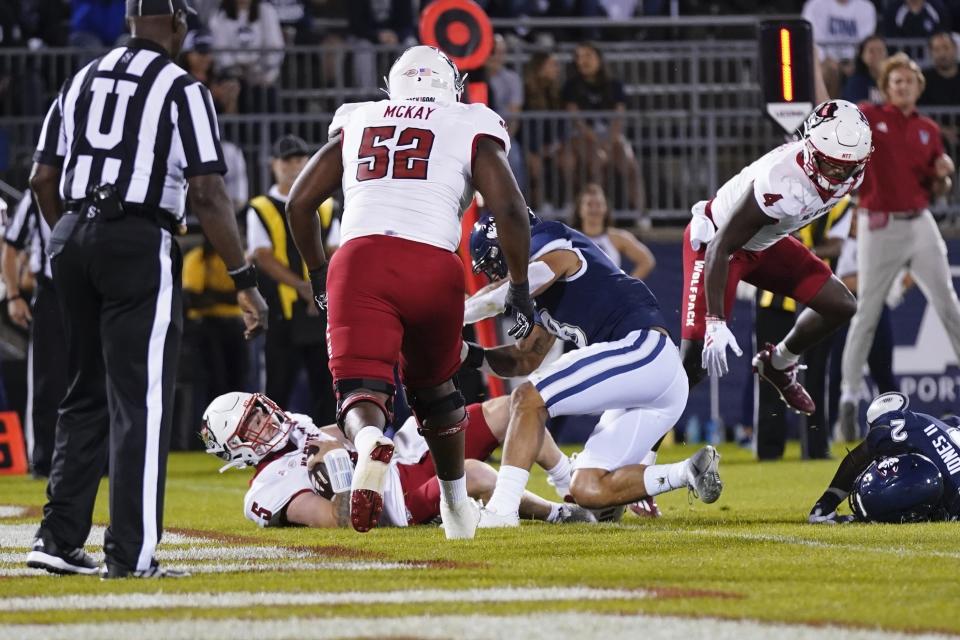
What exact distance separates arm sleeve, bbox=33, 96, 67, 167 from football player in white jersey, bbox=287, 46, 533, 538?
1106mm

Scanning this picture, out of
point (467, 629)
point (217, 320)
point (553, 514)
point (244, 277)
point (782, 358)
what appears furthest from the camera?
point (217, 320)

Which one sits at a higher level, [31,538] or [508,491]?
[508,491]


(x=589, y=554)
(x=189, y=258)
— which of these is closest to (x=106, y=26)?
(x=189, y=258)

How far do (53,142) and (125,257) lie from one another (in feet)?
1.90

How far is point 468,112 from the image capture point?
6461mm

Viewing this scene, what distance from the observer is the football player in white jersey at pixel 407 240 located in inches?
243

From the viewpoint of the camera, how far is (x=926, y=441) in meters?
7.21

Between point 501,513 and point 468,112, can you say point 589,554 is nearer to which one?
point 501,513

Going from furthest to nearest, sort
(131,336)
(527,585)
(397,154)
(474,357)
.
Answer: (474,357), (397,154), (131,336), (527,585)

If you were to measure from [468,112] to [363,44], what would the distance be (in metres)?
10.0

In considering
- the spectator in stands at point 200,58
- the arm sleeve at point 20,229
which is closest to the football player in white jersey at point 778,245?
the arm sleeve at point 20,229

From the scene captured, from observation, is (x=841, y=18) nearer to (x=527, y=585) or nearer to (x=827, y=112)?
(x=827, y=112)

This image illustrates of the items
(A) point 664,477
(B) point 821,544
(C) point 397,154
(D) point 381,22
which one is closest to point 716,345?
(A) point 664,477

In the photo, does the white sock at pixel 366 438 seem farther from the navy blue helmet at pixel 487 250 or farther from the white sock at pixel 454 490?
the navy blue helmet at pixel 487 250
